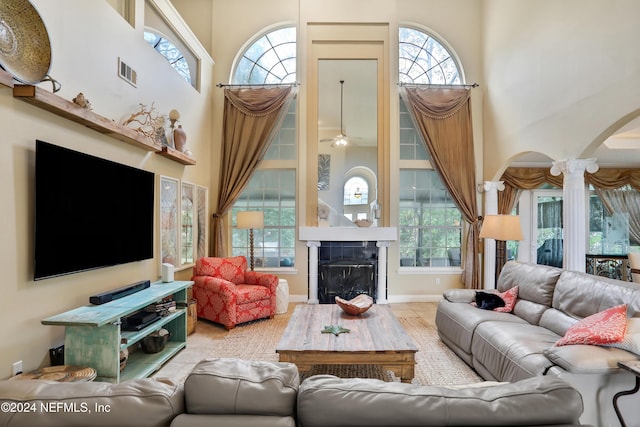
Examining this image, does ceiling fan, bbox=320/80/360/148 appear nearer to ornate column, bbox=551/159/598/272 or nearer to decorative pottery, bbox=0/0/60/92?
ornate column, bbox=551/159/598/272

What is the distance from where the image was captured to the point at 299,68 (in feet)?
18.5

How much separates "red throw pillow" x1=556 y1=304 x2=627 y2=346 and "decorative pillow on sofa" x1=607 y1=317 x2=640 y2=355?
2cm

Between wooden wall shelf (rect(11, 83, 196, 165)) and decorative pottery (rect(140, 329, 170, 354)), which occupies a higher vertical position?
wooden wall shelf (rect(11, 83, 196, 165))

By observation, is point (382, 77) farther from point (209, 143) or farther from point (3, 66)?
point (3, 66)

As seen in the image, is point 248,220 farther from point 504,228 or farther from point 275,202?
point 504,228

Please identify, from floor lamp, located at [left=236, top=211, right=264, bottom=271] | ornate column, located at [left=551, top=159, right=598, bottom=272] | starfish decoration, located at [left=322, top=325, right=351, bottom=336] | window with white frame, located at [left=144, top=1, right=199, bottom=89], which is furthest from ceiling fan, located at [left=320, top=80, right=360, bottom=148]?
starfish decoration, located at [left=322, top=325, right=351, bottom=336]

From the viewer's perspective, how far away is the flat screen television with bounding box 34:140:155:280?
231cm

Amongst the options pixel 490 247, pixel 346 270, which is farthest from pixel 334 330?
pixel 490 247

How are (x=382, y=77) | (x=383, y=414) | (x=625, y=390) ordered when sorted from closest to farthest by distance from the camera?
(x=383, y=414) → (x=625, y=390) → (x=382, y=77)

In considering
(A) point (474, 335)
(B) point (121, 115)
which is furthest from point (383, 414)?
(B) point (121, 115)

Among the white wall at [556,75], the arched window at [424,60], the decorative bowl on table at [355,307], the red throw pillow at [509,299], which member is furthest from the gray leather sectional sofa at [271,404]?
the arched window at [424,60]

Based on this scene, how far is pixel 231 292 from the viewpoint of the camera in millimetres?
4090

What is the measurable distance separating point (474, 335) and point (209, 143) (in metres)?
4.74

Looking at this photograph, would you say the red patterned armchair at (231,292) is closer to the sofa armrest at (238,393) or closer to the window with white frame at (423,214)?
the window with white frame at (423,214)
